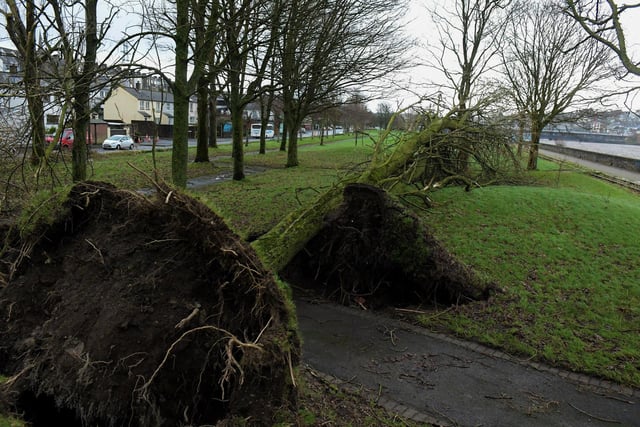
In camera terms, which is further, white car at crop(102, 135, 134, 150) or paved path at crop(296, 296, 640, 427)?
white car at crop(102, 135, 134, 150)

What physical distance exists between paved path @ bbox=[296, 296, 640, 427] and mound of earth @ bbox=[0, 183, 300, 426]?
1.74 meters

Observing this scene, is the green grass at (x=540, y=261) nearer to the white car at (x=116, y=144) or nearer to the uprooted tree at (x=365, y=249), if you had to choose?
the uprooted tree at (x=365, y=249)

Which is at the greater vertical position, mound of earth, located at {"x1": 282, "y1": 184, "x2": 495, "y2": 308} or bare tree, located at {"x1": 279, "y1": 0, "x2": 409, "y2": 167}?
bare tree, located at {"x1": 279, "y1": 0, "x2": 409, "y2": 167}

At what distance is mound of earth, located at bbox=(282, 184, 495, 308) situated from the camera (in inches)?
305

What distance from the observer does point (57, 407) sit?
4.04 m

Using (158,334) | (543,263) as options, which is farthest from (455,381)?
(543,263)

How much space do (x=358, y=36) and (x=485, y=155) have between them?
10922 mm

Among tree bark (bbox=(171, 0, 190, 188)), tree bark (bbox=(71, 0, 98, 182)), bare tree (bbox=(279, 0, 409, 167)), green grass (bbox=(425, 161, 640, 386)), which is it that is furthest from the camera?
bare tree (bbox=(279, 0, 409, 167))

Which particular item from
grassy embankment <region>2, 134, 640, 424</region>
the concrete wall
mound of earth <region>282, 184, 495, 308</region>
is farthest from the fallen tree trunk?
the concrete wall

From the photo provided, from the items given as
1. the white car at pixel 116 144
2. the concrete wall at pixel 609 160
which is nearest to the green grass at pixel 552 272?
the concrete wall at pixel 609 160

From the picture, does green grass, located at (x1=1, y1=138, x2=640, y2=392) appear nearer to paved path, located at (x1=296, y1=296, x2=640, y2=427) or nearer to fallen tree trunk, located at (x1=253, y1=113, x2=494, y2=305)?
paved path, located at (x1=296, y1=296, x2=640, y2=427)

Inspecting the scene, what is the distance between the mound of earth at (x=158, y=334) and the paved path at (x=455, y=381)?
1735mm

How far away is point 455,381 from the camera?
5.59 m

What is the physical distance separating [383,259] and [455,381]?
2702mm
